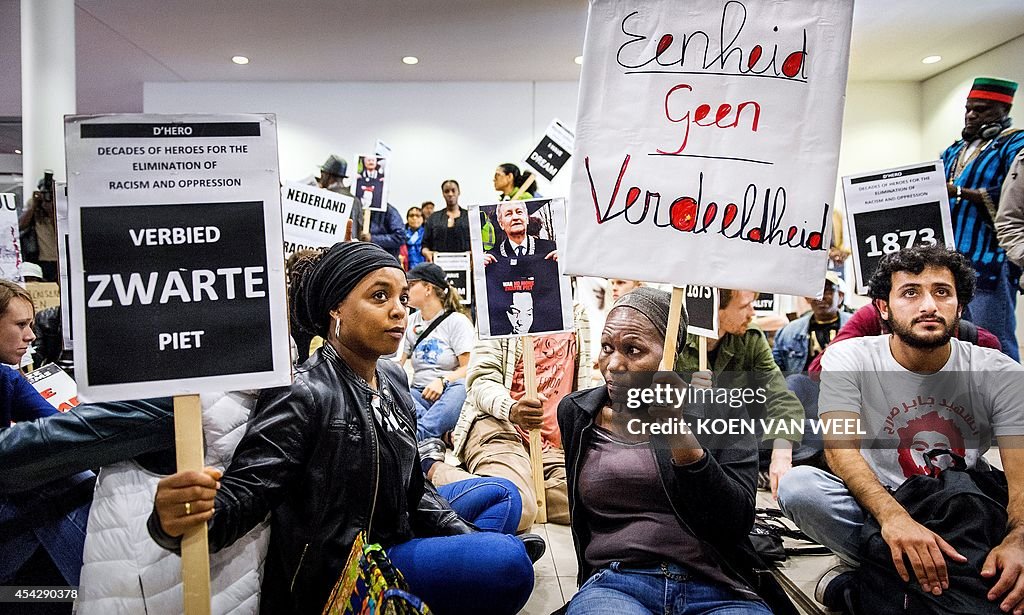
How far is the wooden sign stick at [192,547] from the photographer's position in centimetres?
129

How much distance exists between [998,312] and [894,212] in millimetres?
871

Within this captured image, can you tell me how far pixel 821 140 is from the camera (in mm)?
1702

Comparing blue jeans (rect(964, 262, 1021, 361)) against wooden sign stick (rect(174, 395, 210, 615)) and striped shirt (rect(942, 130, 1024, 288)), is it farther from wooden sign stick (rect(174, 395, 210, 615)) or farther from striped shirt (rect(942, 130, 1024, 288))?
wooden sign stick (rect(174, 395, 210, 615))

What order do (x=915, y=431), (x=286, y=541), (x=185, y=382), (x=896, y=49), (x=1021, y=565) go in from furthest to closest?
(x=896, y=49) → (x=915, y=431) → (x=1021, y=565) → (x=286, y=541) → (x=185, y=382)

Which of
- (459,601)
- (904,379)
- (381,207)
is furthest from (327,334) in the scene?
(381,207)

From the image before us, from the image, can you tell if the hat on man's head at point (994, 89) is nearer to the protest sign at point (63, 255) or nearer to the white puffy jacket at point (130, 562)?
the white puffy jacket at point (130, 562)

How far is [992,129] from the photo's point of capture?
12.0 feet

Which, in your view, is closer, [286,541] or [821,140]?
[286,541]

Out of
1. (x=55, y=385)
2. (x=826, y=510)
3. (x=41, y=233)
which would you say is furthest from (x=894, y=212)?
(x=41, y=233)

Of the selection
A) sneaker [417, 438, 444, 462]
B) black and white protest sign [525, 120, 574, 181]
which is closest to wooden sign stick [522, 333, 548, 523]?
sneaker [417, 438, 444, 462]

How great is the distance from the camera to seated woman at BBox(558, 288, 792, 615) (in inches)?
62.6

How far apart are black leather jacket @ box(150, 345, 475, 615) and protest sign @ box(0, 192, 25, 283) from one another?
2218 mm

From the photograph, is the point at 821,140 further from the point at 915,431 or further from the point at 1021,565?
the point at 1021,565

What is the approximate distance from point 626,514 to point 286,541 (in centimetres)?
75
